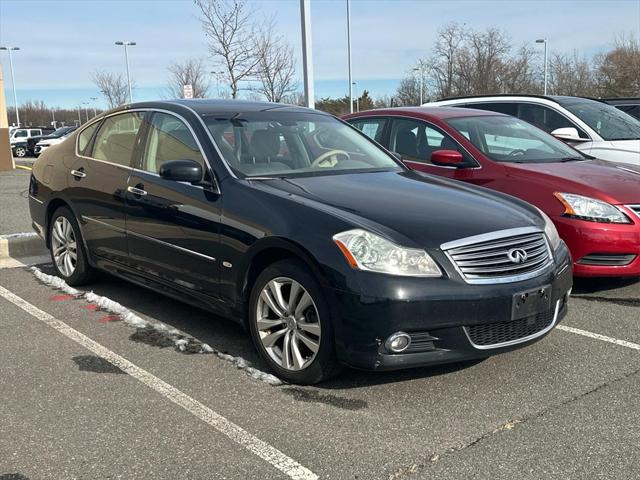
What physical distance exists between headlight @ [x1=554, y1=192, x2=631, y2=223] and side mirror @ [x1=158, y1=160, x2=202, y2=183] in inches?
118

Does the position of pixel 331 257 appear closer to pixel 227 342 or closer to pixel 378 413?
pixel 378 413

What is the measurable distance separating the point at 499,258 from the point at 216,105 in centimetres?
247

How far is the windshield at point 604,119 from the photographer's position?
26.0 ft

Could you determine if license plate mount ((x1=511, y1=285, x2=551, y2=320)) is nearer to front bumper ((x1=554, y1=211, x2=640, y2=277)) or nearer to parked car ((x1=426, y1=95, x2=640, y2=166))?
front bumper ((x1=554, y1=211, x2=640, y2=277))

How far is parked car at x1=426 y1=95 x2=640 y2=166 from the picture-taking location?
7.59 m

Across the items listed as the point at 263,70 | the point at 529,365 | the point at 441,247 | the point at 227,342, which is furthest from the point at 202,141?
the point at 263,70

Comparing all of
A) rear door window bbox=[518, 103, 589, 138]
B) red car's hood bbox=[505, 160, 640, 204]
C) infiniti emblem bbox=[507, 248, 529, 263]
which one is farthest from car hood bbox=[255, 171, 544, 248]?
rear door window bbox=[518, 103, 589, 138]

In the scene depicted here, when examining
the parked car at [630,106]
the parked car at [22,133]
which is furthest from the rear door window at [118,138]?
the parked car at [22,133]

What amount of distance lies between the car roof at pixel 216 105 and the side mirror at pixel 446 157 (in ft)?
4.26

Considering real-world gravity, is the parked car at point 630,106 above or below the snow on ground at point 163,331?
above

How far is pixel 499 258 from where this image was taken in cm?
A: 350

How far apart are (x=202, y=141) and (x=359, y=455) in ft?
7.76

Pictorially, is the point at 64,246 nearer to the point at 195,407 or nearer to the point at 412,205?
the point at 195,407

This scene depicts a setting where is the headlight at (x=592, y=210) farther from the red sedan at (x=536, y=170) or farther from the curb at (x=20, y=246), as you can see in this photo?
the curb at (x=20, y=246)
